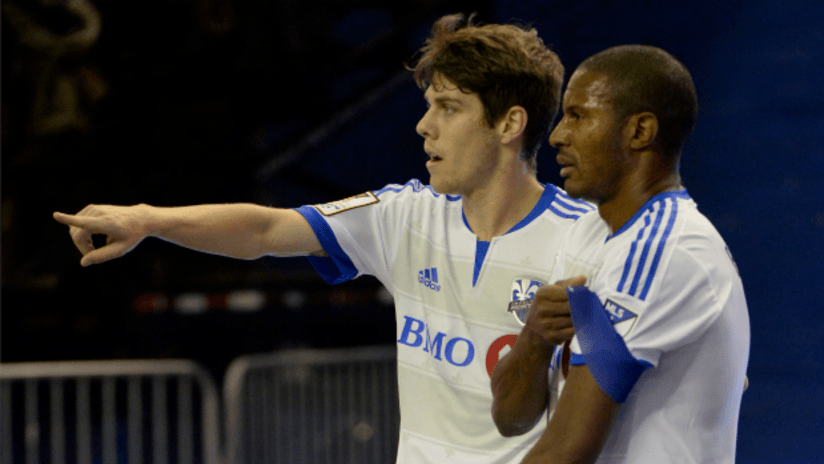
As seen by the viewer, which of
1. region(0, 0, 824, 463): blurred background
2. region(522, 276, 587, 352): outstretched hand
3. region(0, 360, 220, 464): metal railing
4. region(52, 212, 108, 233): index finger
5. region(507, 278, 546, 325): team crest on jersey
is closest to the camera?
region(522, 276, 587, 352): outstretched hand

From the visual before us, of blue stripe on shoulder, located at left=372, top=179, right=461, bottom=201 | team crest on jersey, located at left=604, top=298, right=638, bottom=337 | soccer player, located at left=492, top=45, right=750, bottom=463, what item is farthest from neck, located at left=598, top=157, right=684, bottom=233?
blue stripe on shoulder, located at left=372, top=179, right=461, bottom=201

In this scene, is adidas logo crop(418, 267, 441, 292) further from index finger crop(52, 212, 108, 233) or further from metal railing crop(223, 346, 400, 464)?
metal railing crop(223, 346, 400, 464)

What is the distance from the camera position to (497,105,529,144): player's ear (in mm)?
2490

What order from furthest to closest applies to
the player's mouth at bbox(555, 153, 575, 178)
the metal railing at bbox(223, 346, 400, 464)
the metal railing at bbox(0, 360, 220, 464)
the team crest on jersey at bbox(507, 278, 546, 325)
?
the metal railing at bbox(223, 346, 400, 464), the metal railing at bbox(0, 360, 220, 464), the team crest on jersey at bbox(507, 278, 546, 325), the player's mouth at bbox(555, 153, 575, 178)

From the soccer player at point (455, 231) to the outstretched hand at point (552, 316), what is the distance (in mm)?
675

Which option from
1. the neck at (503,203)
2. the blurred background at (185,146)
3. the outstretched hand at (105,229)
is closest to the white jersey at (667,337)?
the neck at (503,203)

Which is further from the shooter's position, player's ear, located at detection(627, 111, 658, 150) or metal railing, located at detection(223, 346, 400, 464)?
metal railing, located at detection(223, 346, 400, 464)

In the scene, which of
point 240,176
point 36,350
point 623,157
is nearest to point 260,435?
point 240,176

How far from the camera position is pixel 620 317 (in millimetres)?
1441

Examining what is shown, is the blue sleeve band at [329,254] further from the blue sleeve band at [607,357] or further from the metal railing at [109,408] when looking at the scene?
the metal railing at [109,408]

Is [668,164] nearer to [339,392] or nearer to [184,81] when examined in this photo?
[339,392]

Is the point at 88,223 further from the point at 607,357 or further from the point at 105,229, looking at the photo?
the point at 607,357

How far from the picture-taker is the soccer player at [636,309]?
4.67ft

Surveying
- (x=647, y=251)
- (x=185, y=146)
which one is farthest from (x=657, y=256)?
(x=185, y=146)
